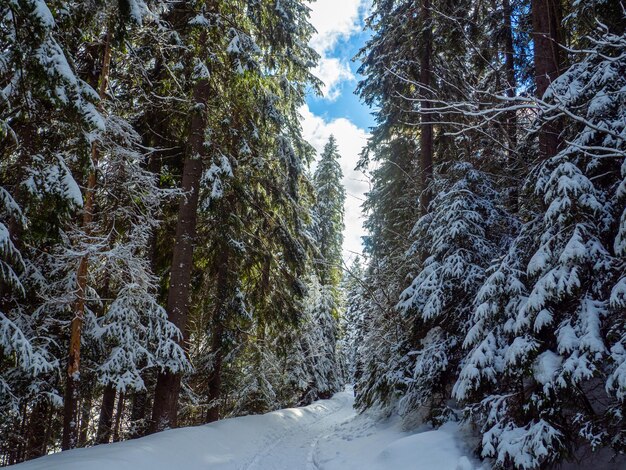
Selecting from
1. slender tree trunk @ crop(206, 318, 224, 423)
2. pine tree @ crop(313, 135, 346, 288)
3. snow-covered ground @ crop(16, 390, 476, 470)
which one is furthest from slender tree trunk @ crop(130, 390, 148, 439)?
pine tree @ crop(313, 135, 346, 288)

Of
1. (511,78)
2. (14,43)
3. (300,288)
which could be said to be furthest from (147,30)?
(511,78)

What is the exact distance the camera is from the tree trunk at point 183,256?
8875 millimetres

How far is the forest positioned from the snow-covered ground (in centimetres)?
61

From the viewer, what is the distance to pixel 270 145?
40.5 feet

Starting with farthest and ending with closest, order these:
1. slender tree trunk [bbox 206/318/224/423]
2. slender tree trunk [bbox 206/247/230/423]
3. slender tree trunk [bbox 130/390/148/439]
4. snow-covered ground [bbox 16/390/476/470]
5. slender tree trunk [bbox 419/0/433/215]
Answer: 1. slender tree trunk [bbox 206/318/224/423]
2. slender tree trunk [bbox 206/247/230/423]
3. slender tree trunk [bbox 130/390/148/439]
4. slender tree trunk [bbox 419/0/433/215]
5. snow-covered ground [bbox 16/390/476/470]

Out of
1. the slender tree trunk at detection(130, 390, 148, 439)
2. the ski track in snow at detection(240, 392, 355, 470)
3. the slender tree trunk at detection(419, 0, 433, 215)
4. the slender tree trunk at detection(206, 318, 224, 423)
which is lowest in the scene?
the ski track in snow at detection(240, 392, 355, 470)

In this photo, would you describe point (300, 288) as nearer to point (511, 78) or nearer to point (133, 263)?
point (133, 263)

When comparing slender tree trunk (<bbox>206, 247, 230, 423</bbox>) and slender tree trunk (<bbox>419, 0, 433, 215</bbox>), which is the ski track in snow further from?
slender tree trunk (<bbox>419, 0, 433, 215</bbox>)

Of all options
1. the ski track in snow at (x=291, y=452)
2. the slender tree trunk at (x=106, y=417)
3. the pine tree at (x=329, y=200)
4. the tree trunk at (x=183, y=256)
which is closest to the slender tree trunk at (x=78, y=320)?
the tree trunk at (x=183, y=256)

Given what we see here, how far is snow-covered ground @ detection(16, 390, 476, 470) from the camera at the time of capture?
240 inches

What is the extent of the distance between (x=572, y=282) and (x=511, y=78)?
29.9 feet

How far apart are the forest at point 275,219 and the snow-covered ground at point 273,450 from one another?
0.61 metres

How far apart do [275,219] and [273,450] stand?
21.6 feet

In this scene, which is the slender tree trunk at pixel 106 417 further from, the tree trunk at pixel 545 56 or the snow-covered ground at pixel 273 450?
the tree trunk at pixel 545 56
